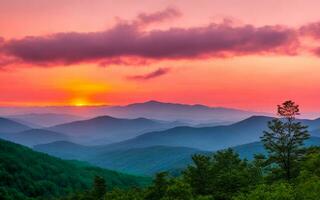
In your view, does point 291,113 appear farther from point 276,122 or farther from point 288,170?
point 288,170

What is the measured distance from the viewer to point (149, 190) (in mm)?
57562

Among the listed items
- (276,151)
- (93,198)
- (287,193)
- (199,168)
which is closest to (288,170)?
(276,151)

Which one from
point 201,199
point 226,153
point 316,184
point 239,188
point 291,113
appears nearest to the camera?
point 316,184

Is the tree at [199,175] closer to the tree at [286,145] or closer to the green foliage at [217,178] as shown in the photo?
the green foliage at [217,178]

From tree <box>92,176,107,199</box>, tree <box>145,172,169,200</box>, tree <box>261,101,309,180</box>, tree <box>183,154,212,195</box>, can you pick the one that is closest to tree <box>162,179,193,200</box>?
tree <box>145,172,169,200</box>

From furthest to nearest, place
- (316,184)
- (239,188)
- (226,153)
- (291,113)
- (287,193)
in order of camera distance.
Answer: (226,153), (291,113), (239,188), (316,184), (287,193)

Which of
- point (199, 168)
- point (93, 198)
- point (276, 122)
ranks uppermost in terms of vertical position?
point (276, 122)

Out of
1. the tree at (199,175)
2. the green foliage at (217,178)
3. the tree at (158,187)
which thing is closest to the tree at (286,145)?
the green foliage at (217,178)

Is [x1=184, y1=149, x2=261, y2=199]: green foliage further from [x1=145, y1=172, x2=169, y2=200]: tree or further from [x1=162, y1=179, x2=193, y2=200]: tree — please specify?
[x1=162, y1=179, x2=193, y2=200]: tree

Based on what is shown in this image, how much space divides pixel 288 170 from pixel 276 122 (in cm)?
748

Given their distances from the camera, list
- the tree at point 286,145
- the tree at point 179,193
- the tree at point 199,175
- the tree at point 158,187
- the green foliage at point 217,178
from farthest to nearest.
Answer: the tree at point 286,145, the tree at point 199,175, the green foliage at point 217,178, the tree at point 158,187, the tree at point 179,193

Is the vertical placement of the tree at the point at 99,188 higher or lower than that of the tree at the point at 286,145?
lower

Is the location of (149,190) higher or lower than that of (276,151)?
lower

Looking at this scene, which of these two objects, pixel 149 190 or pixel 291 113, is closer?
pixel 149 190
